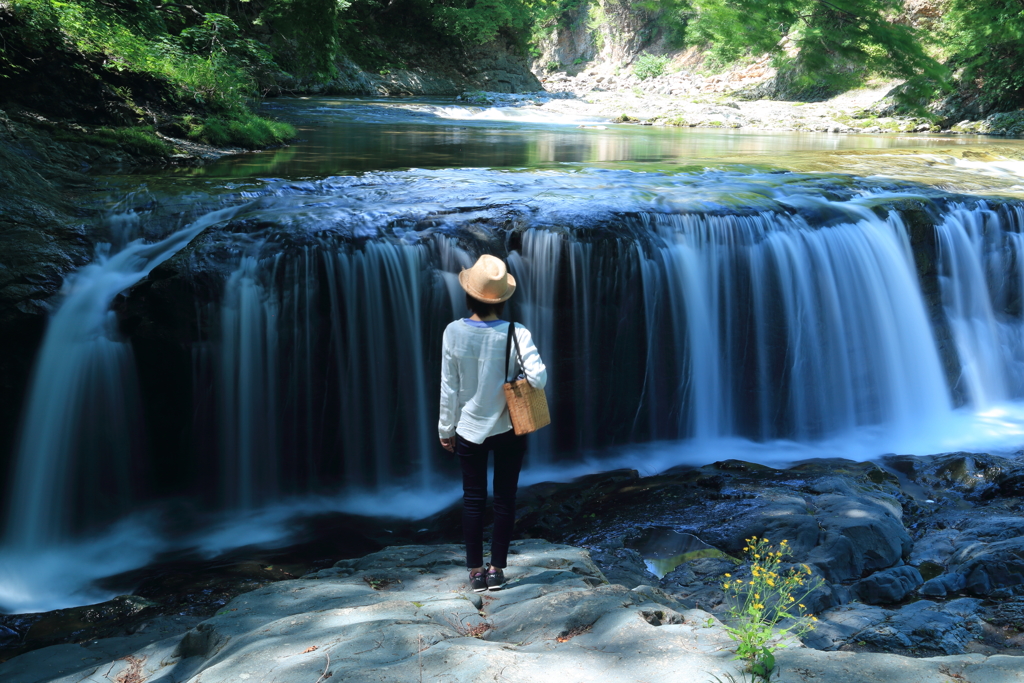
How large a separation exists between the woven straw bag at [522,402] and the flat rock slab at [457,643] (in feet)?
2.55

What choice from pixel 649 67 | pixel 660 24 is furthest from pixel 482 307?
pixel 649 67

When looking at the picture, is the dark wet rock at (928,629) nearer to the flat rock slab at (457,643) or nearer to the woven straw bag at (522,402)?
the flat rock slab at (457,643)

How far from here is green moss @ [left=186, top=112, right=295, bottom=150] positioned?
1103cm

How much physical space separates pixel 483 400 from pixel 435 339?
2945mm

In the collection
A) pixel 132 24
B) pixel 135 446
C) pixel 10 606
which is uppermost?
pixel 132 24

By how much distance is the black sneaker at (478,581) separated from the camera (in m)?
3.64

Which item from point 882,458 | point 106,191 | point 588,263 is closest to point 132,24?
point 106,191

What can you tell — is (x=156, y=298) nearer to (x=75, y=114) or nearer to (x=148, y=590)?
(x=148, y=590)

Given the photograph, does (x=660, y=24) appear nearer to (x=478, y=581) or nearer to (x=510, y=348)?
(x=510, y=348)

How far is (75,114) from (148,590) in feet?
23.8

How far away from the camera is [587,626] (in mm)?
2941

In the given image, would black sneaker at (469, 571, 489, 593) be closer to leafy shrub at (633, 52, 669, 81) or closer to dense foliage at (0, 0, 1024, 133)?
dense foliage at (0, 0, 1024, 133)

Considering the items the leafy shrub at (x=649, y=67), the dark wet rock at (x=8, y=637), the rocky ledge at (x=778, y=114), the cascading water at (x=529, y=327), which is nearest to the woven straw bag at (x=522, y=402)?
the cascading water at (x=529, y=327)

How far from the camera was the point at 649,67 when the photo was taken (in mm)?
50688
